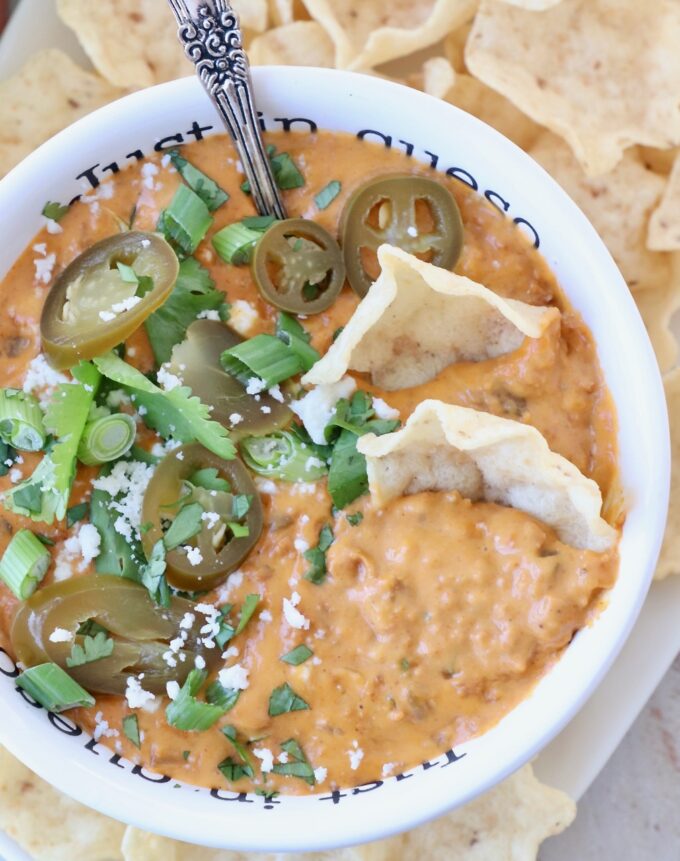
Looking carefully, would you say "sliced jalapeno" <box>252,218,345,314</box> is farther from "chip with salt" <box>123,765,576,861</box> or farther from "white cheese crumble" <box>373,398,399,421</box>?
"chip with salt" <box>123,765,576,861</box>

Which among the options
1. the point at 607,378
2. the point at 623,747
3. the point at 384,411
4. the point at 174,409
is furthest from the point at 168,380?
the point at 623,747

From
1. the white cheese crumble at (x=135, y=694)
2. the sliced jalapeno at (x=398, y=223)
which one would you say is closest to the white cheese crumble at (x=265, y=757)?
the white cheese crumble at (x=135, y=694)

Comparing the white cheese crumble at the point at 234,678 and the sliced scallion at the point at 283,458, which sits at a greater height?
the sliced scallion at the point at 283,458

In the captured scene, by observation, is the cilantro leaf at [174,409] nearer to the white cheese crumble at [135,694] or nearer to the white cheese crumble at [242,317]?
the white cheese crumble at [242,317]

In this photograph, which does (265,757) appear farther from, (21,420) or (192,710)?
(21,420)

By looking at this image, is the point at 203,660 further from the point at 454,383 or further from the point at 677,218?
the point at 677,218

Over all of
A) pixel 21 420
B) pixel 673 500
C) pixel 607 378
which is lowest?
pixel 673 500
